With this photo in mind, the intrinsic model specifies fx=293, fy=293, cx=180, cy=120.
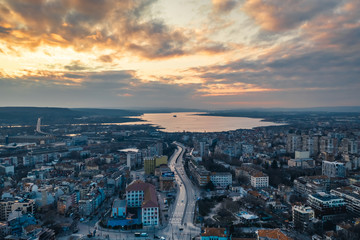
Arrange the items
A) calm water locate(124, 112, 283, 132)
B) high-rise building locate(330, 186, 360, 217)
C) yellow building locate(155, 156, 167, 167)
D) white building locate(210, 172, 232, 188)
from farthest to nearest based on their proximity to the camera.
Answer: calm water locate(124, 112, 283, 132)
yellow building locate(155, 156, 167, 167)
white building locate(210, 172, 232, 188)
high-rise building locate(330, 186, 360, 217)

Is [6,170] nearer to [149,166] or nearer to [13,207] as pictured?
[13,207]

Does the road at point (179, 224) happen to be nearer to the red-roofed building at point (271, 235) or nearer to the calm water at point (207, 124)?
the red-roofed building at point (271, 235)

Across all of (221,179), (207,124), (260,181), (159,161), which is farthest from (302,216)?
(207,124)

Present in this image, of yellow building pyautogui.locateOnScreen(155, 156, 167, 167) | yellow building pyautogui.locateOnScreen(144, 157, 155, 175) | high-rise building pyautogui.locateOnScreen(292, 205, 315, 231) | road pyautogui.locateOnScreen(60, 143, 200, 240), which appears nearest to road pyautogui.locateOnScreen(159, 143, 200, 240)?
road pyautogui.locateOnScreen(60, 143, 200, 240)

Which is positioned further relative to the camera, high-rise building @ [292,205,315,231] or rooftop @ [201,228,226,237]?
high-rise building @ [292,205,315,231]

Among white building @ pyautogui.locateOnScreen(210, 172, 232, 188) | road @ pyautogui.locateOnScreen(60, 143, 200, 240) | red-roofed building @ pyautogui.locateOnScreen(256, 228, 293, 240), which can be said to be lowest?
road @ pyautogui.locateOnScreen(60, 143, 200, 240)

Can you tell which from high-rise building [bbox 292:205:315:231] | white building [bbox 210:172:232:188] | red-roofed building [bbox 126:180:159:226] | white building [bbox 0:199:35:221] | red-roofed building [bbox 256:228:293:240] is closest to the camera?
red-roofed building [bbox 256:228:293:240]

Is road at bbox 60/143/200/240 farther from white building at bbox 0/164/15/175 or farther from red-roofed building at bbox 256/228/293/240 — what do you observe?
white building at bbox 0/164/15/175

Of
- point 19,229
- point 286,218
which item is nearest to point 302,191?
point 286,218

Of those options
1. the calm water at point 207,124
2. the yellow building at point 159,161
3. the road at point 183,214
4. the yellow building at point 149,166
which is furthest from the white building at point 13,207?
the calm water at point 207,124
